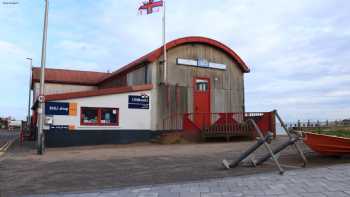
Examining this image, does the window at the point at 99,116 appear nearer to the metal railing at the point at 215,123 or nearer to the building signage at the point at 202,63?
the metal railing at the point at 215,123

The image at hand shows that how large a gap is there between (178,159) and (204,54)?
11.9 metres

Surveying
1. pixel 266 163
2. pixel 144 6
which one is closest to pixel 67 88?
pixel 144 6

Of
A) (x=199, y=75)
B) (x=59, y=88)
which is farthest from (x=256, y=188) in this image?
(x=59, y=88)

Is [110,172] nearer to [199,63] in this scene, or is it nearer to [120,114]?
[120,114]

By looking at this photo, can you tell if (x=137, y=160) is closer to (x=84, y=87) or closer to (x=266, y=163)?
(x=266, y=163)

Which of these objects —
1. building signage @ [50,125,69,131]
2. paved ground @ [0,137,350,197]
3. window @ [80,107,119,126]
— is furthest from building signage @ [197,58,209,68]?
paved ground @ [0,137,350,197]

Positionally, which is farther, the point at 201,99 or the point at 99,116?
the point at 201,99

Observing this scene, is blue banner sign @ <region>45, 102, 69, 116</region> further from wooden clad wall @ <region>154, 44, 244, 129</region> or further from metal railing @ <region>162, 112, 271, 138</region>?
metal railing @ <region>162, 112, 271, 138</region>

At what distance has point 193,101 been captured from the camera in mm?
21453

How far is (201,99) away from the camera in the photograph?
21828 millimetres

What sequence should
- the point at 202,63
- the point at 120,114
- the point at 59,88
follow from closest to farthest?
1. the point at 120,114
2. the point at 202,63
3. the point at 59,88

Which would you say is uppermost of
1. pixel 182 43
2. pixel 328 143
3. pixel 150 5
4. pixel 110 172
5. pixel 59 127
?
pixel 150 5

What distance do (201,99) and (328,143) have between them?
12.0m

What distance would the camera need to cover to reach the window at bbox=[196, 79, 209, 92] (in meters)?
21.8
